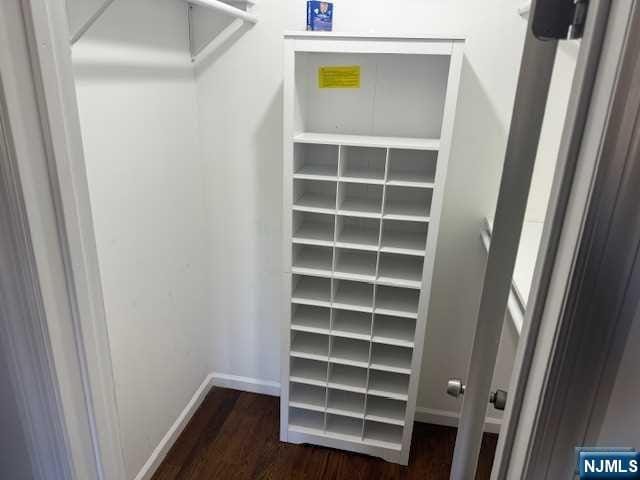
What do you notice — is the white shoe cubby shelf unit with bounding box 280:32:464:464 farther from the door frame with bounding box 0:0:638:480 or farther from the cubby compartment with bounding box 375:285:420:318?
the door frame with bounding box 0:0:638:480

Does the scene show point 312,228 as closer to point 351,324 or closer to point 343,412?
point 351,324

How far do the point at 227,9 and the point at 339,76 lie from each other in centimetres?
49

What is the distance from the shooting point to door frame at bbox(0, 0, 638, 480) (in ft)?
1.96

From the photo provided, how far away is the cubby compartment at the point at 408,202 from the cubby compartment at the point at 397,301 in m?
0.37

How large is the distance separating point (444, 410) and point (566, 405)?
174cm

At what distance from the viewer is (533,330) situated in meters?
0.59

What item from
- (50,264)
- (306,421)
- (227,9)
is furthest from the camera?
(306,421)

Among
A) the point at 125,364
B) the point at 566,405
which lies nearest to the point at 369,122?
the point at 125,364

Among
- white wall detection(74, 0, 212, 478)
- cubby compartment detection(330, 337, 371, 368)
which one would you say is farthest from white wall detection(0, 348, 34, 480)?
cubby compartment detection(330, 337, 371, 368)

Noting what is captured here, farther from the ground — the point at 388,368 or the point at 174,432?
the point at 388,368

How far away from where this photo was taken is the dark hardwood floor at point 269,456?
1.90 meters

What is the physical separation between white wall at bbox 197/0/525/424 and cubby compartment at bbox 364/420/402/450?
245 mm

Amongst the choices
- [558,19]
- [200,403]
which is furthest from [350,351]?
[558,19]

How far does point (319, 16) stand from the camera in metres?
1.59
